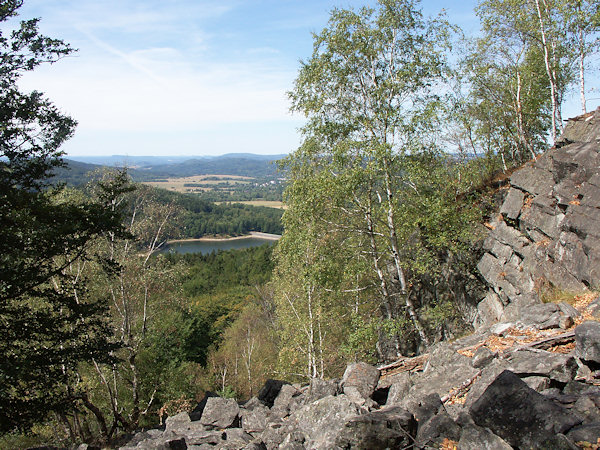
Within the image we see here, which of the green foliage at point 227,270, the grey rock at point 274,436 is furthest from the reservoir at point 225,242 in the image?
the grey rock at point 274,436

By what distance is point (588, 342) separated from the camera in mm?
7312

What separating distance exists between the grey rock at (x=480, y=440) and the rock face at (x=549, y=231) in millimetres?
4951

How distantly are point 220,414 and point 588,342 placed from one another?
32.6ft

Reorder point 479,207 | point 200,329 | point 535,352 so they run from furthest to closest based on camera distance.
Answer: point 200,329 → point 479,207 → point 535,352

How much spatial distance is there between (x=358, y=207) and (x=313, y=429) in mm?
9447

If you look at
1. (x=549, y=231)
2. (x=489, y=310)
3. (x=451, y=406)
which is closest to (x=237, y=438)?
(x=451, y=406)

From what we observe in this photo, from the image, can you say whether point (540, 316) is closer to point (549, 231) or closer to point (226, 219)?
point (549, 231)

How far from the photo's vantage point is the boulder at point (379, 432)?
7.11 m

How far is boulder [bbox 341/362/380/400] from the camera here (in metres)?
10.7

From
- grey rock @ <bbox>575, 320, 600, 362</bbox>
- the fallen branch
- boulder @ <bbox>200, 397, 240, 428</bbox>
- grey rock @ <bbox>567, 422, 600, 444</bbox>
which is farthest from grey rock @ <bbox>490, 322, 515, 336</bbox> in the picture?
boulder @ <bbox>200, 397, 240, 428</bbox>

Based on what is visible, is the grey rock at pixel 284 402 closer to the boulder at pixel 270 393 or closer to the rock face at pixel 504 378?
the rock face at pixel 504 378

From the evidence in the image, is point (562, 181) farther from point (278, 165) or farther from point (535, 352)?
point (278, 165)

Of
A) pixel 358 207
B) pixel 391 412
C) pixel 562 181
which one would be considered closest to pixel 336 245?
pixel 358 207

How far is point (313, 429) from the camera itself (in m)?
9.28
